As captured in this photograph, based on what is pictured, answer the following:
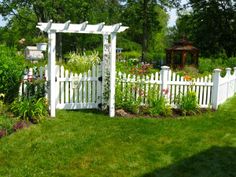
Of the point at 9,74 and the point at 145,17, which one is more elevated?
the point at 145,17

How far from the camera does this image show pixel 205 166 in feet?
23.0

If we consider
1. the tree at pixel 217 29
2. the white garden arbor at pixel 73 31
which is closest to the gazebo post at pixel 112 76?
the white garden arbor at pixel 73 31

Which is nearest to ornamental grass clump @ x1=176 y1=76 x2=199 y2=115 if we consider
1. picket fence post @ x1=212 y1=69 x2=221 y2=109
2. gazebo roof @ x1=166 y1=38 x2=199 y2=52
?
picket fence post @ x1=212 y1=69 x2=221 y2=109

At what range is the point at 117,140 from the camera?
8273 millimetres

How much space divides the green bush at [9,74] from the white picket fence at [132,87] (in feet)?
3.56

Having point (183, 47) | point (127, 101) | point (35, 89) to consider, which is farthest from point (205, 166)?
point (183, 47)

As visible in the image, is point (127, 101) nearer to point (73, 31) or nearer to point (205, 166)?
point (73, 31)

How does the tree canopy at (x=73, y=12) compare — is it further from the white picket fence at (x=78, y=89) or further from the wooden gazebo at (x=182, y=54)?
the white picket fence at (x=78, y=89)

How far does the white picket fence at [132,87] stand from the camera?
10.8 metres

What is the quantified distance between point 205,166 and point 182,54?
16352 mm

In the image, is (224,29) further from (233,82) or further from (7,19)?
(233,82)

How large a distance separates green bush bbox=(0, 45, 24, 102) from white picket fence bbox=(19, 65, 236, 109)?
1.09m

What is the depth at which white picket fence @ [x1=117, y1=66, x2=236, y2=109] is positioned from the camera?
426 inches

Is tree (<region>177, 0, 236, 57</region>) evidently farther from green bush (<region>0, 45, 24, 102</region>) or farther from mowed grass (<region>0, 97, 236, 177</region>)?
green bush (<region>0, 45, 24, 102</region>)
